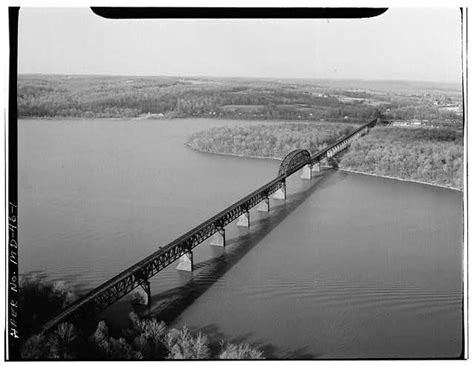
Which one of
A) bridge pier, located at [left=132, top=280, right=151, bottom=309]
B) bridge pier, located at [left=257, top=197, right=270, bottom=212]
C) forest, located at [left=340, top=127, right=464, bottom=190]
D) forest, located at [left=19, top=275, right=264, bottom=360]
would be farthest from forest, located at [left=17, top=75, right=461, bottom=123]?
bridge pier, located at [left=132, top=280, right=151, bottom=309]

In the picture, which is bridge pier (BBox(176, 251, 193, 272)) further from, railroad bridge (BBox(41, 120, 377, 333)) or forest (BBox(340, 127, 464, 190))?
forest (BBox(340, 127, 464, 190))

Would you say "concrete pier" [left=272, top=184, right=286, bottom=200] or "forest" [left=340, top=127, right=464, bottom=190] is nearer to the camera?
"forest" [left=340, top=127, right=464, bottom=190]

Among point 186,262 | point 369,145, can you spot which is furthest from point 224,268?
point 369,145

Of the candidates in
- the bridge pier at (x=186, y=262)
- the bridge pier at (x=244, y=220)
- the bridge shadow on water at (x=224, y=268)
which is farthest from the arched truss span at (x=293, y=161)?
the bridge pier at (x=186, y=262)

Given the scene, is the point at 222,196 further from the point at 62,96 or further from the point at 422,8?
the point at 422,8

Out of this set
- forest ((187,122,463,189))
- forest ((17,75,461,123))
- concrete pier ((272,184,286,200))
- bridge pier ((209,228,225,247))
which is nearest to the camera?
forest ((17,75,461,123))

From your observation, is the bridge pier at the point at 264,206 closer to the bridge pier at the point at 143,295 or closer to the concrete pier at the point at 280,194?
the concrete pier at the point at 280,194
